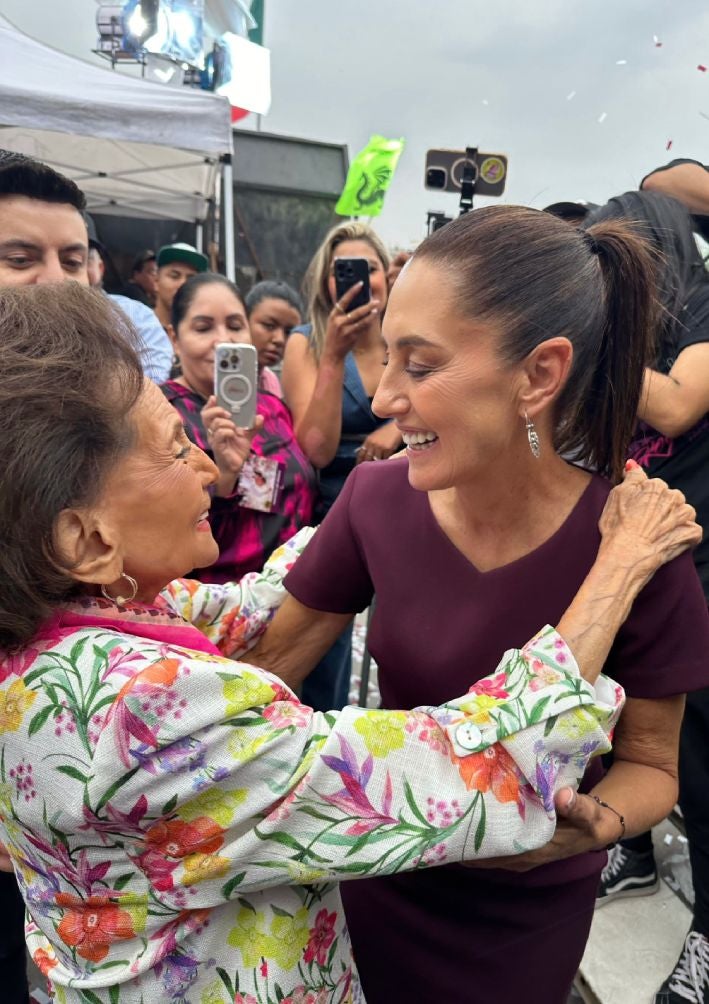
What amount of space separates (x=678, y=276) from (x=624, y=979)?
2009 millimetres

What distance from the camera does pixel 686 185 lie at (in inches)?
78.5

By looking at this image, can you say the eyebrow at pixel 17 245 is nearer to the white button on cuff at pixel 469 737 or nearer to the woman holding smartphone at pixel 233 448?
the woman holding smartphone at pixel 233 448

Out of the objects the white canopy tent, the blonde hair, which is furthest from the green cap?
the blonde hair

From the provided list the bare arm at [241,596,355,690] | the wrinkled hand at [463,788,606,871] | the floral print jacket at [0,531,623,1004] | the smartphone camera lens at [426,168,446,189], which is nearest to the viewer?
the floral print jacket at [0,531,623,1004]

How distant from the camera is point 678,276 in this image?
6.09ft

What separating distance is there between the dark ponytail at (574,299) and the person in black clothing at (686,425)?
0.59 meters

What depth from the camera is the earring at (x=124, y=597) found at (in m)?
0.94

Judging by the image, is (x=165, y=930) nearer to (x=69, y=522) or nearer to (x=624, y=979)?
(x=69, y=522)

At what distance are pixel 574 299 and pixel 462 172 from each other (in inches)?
85.5

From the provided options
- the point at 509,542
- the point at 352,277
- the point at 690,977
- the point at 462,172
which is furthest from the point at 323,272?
the point at 690,977

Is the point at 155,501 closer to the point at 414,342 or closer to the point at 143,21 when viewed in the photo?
the point at 414,342

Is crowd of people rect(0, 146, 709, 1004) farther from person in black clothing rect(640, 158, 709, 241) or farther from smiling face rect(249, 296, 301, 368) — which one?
smiling face rect(249, 296, 301, 368)

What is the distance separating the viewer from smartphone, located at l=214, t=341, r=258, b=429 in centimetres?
221

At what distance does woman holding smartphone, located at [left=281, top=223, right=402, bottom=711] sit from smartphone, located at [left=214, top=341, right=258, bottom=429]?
38cm
